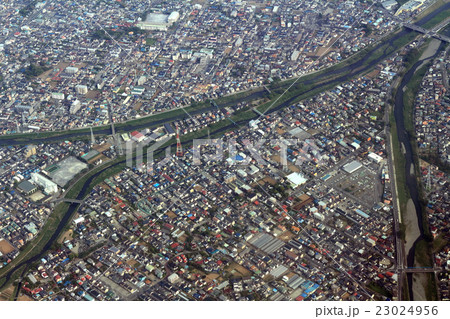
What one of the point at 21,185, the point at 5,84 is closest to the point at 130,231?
the point at 21,185

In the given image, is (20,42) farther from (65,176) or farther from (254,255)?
(254,255)

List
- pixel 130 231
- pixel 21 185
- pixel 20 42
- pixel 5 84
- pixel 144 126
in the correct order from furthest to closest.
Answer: pixel 20 42, pixel 5 84, pixel 144 126, pixel 21 185, pixel 130 231

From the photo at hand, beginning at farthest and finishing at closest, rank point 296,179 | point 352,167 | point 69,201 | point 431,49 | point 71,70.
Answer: point 431,49
point 71,70
point 352,167
point 296,179
point 69,201

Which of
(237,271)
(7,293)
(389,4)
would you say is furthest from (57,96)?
(389,4)

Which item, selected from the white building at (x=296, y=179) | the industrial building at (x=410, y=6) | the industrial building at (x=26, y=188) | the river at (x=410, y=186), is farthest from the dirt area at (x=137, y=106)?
the industrial building at (x=410, y=6)

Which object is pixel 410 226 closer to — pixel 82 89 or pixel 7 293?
pixel 7 293

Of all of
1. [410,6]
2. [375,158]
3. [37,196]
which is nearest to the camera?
[37,196]

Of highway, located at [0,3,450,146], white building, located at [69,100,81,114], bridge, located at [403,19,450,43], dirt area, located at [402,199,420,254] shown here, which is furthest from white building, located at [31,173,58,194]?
bridge, located at [403,19,450,43]
